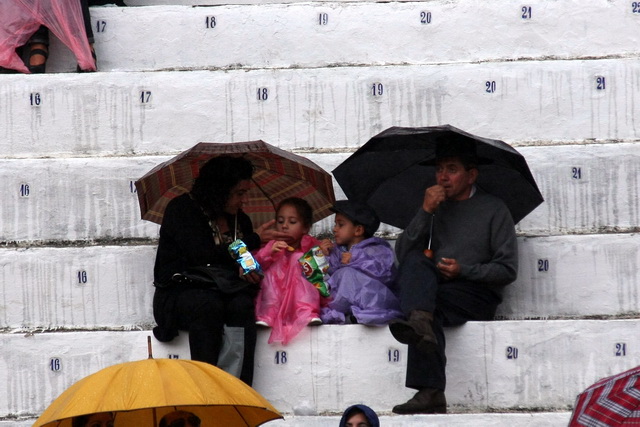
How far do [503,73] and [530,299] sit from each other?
5.22ft

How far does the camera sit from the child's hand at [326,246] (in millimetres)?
8688

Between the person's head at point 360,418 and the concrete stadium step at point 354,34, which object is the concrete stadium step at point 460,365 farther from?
the concrete stadium step at point 354,34

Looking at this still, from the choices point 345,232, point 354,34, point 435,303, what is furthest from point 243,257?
point 354,34

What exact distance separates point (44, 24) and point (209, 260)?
2645 mm

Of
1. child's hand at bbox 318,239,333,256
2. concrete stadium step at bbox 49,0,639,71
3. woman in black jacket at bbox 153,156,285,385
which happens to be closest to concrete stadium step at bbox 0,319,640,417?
woman in black jacket at bbox 153,156,285,385

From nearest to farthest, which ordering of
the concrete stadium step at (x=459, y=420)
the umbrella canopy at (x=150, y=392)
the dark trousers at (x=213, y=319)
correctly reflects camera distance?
the umbrella canopy at (x=150, y=392)
the concrete stadium step at (x=459, y=420)
the dark trousers at (x=213, y=319)

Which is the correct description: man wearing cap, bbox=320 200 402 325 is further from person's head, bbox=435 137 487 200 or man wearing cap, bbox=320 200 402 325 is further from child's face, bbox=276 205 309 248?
person's head, bbox=435 137 487 200

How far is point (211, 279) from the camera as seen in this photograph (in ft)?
26.9

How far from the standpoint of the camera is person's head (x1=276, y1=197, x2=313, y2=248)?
875cm

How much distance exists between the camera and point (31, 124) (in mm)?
9812

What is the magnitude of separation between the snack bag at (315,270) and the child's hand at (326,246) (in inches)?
4.9

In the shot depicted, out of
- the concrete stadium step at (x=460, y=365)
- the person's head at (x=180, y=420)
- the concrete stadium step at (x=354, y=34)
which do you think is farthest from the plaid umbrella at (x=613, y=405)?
the concrete stadium step at (x=354, y=34)

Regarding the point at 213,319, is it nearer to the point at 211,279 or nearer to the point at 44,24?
the point at 211,279

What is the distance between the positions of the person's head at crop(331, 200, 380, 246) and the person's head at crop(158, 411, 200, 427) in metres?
2.40
